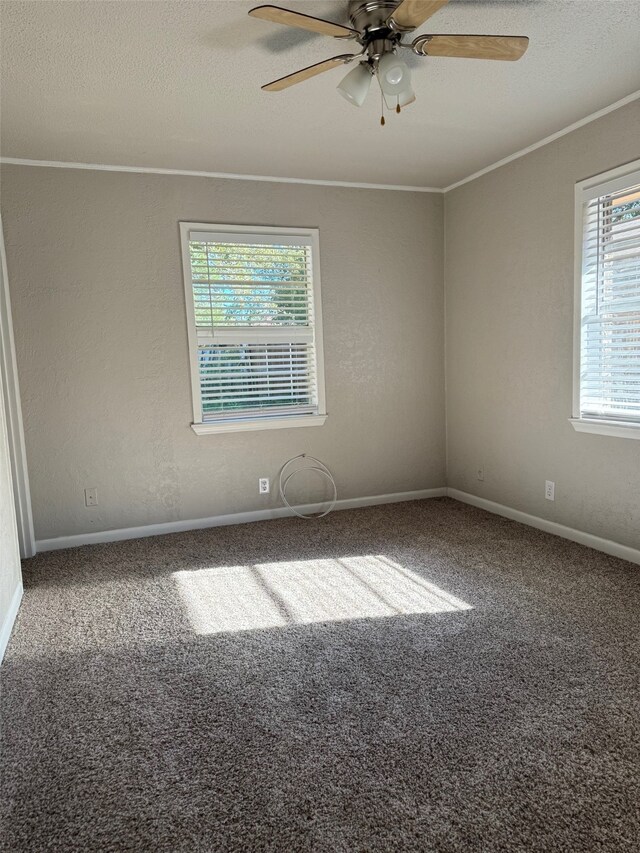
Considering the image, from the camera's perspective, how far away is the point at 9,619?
8.87 ft

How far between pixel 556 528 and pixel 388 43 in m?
3.05

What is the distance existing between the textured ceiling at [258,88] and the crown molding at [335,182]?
2.4 inches

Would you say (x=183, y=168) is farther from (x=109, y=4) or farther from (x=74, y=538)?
(x=74, y=538)

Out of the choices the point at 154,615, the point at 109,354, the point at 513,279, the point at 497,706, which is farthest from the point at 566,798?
the point at 109,354

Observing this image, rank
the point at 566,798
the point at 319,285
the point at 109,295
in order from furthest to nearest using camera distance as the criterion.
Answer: the point at 319,285 → the point at 109,295 → the point at 566,798

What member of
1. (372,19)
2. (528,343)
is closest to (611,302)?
(528,343)

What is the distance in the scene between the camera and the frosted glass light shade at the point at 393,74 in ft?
7.15

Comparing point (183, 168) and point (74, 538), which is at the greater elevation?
point (183, 168)

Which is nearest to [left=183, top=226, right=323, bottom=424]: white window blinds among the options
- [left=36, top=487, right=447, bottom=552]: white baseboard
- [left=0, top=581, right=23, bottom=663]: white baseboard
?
[left=36, top=487, right=447, bottom=552]: white baseboard

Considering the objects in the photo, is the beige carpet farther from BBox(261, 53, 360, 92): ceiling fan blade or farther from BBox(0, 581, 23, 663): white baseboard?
BBox(261, 53, 360, 92): ceiling fan blade

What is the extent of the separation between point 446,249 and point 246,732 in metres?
4.03

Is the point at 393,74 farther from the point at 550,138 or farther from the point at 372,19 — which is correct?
the point at 550,138

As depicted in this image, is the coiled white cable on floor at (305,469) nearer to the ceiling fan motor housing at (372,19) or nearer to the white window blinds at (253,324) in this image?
the white window blinds at (253,324)

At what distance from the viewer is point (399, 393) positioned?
4.77 m
